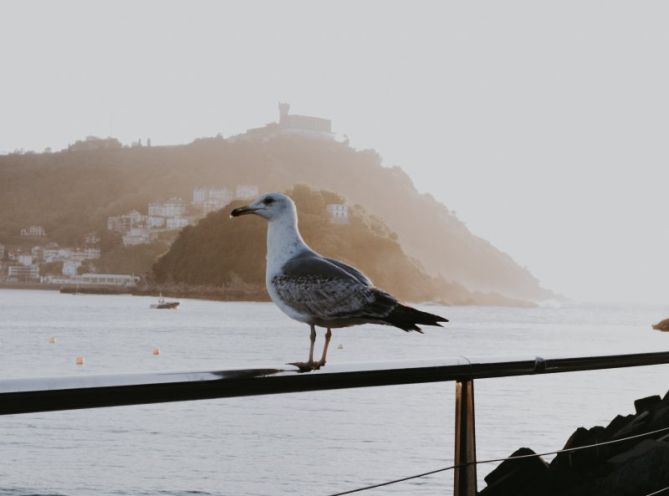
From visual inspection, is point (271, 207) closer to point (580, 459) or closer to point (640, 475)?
point (640, 475)

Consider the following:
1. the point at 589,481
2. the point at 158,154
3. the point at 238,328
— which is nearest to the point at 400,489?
the point at 589,481

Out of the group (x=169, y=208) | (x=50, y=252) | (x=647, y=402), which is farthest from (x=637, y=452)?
(x=50, y=252)

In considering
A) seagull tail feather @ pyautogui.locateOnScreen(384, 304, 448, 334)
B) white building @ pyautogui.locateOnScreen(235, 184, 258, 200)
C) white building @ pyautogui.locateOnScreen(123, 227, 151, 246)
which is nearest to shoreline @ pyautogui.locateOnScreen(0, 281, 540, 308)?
white building @ pyautogui.locateOnScreen(123, 227, 151, 246)

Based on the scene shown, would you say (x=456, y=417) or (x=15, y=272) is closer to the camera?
(x=456, y=417)

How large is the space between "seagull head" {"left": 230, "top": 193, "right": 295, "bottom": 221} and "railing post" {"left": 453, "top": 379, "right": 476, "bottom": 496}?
0.62m

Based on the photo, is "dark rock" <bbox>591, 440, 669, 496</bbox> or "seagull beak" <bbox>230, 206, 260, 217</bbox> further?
"dark rock" <bbox>591, 440, 669, 496</bbox>

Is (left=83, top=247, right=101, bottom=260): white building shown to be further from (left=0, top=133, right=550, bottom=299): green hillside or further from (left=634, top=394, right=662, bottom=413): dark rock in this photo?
(left=634, top=394, right=662, bottom=413): dark rock

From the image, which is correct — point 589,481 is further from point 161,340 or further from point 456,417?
point 161,340

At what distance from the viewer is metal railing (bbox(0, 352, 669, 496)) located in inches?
42.9

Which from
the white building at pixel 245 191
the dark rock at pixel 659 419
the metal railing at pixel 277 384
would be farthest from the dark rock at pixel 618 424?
the white building at pixel 245 191

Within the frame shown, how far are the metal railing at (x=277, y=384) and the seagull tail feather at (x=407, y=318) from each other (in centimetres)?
15

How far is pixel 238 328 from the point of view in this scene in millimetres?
89250

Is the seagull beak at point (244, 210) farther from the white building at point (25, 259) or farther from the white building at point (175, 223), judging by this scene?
the white building at point (25, 259)

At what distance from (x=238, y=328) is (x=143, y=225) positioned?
55.7 metres
